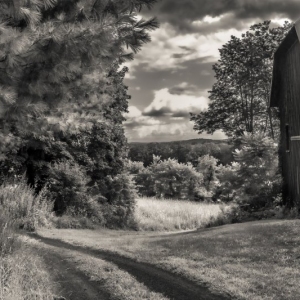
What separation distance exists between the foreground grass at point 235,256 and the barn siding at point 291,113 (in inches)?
200

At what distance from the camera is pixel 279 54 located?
59.3ft

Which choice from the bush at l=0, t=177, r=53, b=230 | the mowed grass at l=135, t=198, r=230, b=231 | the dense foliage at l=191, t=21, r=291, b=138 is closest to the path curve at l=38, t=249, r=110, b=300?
the bush at l=0, t=177, r=53, b=230

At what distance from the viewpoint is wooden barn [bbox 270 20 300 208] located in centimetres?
1625

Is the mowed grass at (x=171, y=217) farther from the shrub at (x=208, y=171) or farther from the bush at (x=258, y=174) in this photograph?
the shrub at (x=208, y=171)

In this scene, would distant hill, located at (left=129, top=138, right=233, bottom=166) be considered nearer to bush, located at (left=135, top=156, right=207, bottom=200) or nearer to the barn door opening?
bush, located at (left=135, top=156, right=207, bottom=200)

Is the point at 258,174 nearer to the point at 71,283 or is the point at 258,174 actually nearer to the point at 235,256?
the point at 235,256

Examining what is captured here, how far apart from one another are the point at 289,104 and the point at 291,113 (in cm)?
52

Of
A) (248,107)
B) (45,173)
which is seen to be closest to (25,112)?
(45,173)

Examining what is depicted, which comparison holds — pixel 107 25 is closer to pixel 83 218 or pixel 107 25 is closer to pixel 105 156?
pixel 83 218

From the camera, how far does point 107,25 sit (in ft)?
18.4

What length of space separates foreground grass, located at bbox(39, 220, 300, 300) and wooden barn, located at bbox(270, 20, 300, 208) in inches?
206

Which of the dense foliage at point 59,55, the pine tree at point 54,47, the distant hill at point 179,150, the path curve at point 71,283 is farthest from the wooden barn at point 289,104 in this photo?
the distant hill at point 179,150

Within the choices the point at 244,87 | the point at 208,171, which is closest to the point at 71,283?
the point at 244,87

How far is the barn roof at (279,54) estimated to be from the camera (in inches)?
609
